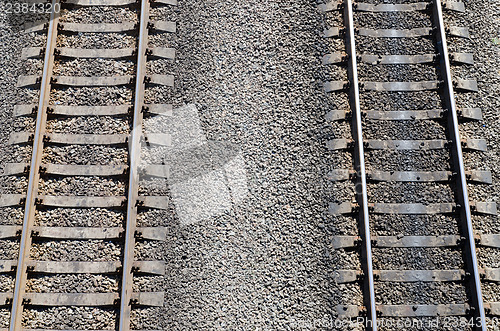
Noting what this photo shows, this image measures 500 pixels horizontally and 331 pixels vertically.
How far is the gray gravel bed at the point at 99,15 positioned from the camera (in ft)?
19.3

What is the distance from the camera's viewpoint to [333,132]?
537 centimetres

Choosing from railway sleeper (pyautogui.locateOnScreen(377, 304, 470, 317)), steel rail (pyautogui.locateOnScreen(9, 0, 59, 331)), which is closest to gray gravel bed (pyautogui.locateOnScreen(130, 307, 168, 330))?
steel rail (pyautogui.locateOnScreen(9, 0, 59, 331))

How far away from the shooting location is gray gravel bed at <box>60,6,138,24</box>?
232 inches

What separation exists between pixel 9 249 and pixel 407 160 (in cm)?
457

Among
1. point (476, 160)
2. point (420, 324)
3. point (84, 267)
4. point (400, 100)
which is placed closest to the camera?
point (420, 324)

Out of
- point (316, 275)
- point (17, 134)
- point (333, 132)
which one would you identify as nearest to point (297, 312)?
point (316, 275)

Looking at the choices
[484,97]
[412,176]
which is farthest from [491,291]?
[484,97]

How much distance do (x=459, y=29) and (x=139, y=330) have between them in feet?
17.2

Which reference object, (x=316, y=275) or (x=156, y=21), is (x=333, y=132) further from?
(x=156, y=21)

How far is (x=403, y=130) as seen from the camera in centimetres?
537

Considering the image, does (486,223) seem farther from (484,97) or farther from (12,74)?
(12,74)

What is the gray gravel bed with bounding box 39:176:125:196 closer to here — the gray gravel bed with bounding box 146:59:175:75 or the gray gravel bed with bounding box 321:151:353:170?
the gray gravel bed with bounding box 146:59:175:75

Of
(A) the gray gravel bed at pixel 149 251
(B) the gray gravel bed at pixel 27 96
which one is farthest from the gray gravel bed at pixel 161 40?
(A) the gray gravel bed at pixel 149 251

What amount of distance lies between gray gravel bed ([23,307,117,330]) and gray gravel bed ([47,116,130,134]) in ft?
6.61
